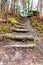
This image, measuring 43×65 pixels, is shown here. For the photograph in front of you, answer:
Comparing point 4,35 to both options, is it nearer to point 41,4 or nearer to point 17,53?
point 17,53

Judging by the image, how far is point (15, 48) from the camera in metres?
5.75

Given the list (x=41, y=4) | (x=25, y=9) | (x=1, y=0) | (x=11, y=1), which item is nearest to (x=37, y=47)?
(x=1, y=0)

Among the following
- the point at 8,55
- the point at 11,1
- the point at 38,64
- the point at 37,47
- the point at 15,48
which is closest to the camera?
the point at 38,64

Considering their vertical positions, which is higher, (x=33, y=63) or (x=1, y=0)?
(x=1, y=0)

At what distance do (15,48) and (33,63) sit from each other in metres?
1.04

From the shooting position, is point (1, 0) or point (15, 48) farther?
point (1, 0)

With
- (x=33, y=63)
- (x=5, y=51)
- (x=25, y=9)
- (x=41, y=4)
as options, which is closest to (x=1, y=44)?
(x=5, y=51)

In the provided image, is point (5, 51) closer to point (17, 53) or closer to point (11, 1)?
point (17, 53)

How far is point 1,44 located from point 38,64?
5.65 ft

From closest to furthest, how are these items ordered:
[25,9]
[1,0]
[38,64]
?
1. [38,64]
2. [1,0]
3. [25,9]

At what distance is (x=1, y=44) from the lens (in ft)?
19.7

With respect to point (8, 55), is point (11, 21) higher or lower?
higher

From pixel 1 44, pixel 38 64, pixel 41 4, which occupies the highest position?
pixel 41 4

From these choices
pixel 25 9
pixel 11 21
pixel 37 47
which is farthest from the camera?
pixel 25 9
